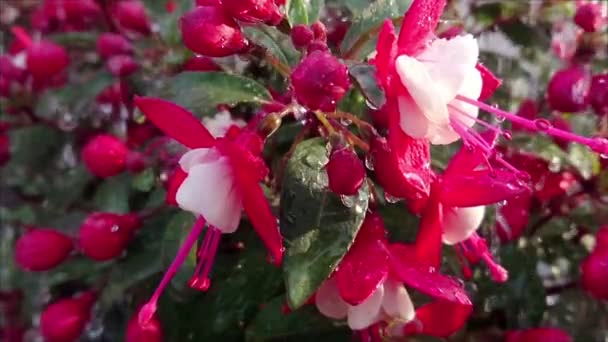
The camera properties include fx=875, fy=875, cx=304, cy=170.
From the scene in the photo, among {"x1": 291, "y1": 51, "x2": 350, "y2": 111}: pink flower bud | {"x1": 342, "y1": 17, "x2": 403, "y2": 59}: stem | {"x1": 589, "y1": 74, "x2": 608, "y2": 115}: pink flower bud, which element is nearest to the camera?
{"x1": 291, "y1": 51, "x2": 350, "y2": 111}: pink flower bud

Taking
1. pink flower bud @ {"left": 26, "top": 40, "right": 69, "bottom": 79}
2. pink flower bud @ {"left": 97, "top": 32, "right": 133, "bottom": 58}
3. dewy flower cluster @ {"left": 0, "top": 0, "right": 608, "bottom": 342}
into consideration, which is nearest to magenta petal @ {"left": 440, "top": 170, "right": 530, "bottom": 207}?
dewy flower cluster @ {"left": 0, "top": 0, "right": 608, "bottom": 342}

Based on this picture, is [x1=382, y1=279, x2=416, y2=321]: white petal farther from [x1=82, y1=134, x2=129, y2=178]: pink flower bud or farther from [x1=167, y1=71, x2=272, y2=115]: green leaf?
[x1=82, y1=134, x2=129, y2=178]: pink flower bud

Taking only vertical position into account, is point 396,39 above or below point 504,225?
above

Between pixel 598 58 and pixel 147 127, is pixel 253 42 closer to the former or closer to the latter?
pixel 147 127

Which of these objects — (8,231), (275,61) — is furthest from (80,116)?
(275,61)

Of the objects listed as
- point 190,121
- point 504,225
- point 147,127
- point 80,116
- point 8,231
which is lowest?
point 8,231

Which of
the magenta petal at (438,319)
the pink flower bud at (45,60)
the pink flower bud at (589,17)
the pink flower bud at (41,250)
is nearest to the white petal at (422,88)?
the magenta petal at (438,319)
